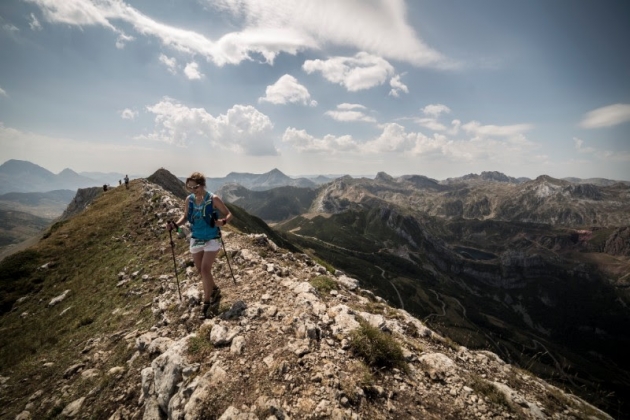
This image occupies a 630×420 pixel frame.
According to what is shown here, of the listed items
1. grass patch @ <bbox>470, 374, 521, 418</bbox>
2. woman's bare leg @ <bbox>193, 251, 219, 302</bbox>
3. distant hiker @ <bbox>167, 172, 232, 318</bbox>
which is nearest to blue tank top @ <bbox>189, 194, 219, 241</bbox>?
distant hiker @ <bbox>167, 172, 232, 318</bbox>

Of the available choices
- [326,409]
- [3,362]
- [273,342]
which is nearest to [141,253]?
[3,362]

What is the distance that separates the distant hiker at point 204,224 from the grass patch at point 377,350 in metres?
6.10

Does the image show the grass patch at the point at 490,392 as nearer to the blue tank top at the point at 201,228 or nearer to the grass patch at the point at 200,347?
the grass patch at the point at 200,347

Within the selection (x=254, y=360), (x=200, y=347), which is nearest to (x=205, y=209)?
(x=200, y=347)

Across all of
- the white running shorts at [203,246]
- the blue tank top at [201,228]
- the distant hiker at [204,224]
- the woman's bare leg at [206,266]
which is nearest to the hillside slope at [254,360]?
the woman's bare leg at [206,266]

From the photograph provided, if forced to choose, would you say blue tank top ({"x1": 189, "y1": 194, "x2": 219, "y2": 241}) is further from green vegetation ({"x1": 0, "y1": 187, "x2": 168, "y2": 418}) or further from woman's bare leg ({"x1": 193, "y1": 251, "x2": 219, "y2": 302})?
green vegetation ({"x1": 0, "y1": 187, "x2": 168, "y2": 418})

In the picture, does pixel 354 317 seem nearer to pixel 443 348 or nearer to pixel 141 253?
pixel 443 348

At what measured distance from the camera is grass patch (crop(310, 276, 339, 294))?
43.6 ft

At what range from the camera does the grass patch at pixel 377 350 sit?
8742 millimetres

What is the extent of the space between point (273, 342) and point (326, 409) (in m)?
2.88

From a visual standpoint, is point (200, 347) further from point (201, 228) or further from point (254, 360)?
point (201, 228)

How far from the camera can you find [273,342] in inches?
366

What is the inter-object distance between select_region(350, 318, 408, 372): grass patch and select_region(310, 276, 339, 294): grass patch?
405 centimetres

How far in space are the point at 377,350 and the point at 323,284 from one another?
5.14m
